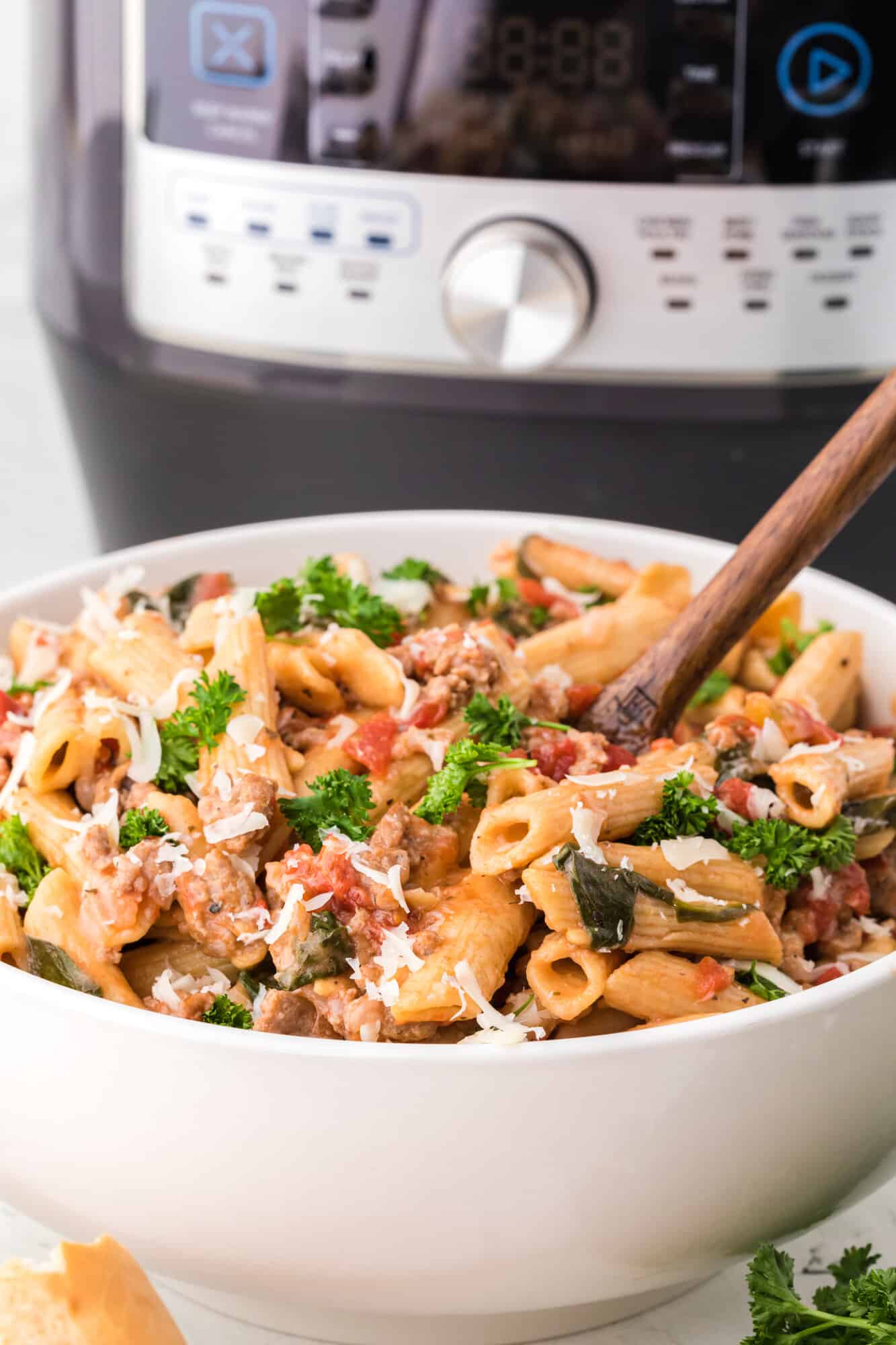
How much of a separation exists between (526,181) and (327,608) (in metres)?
0.46

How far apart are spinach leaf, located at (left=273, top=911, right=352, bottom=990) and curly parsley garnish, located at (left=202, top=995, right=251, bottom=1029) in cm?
3

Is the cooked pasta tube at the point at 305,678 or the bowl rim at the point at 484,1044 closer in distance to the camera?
the bowl rim at the point at 484,1044

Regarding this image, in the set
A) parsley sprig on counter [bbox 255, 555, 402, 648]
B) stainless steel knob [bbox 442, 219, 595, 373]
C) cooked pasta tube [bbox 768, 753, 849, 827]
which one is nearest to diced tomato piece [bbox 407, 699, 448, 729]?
parsley sprig on counter [bbox 255, 555, 402, 648]

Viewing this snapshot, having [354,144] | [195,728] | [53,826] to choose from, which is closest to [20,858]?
[53,826]

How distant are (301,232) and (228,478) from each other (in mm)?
277

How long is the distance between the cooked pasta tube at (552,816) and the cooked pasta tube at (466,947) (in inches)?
0.7

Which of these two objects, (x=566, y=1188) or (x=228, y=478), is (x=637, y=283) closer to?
(x=228, y=478)

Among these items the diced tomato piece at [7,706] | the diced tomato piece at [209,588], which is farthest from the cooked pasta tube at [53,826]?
the diced tomato piece at [209,588]

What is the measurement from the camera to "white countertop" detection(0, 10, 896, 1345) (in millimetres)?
1056

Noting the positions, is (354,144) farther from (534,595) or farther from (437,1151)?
(437,1151)

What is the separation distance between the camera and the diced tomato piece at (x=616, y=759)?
1.16m

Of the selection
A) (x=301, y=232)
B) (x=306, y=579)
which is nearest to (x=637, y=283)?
(x=301, y=232)

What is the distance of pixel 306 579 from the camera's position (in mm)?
1326

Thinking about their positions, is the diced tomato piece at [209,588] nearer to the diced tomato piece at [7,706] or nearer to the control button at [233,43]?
the diced tomato piece at [7,706]
